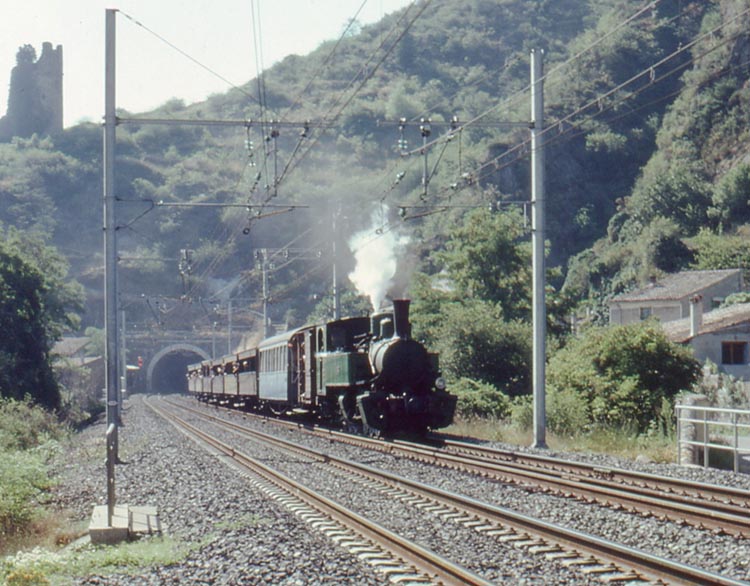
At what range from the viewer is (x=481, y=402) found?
28812mm

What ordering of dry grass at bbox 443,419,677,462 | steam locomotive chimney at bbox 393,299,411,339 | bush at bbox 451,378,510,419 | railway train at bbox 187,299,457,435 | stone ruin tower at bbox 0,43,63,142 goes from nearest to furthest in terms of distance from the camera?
dry grass at bbox 443,419,677,462, railway train at bbox 187,299,457,435, steam locomotive chimney at bbox 393,299,411,339, bush at bbox 451,378,510,419, stone ruin tower at bbox 0,43,63,142

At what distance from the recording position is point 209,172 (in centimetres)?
17212

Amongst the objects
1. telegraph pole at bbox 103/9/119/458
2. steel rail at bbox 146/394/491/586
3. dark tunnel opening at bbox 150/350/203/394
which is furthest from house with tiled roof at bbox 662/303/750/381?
dark tunnel opening at bbox 150/350/203/394

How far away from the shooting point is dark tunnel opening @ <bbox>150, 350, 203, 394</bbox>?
354 ft

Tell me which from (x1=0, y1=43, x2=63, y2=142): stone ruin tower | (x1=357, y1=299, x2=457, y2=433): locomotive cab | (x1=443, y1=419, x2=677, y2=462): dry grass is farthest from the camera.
→ (x1=0, y1=43, x2=63, y2=142): stone ruin tower

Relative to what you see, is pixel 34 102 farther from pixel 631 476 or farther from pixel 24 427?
pixel 631 476

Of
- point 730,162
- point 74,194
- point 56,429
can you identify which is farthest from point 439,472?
point 74,194

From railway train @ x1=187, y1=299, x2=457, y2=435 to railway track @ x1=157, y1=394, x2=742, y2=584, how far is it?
6.79 metres

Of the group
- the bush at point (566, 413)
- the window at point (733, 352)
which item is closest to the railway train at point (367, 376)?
the bush at point (566, 413)

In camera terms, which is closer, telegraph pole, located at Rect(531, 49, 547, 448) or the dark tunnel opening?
telegraph pole, located at Rect(531, 49, 547, 448)

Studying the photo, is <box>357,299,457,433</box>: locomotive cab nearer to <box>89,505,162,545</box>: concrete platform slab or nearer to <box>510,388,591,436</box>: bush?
<box>510,388,591,436</box>: bush

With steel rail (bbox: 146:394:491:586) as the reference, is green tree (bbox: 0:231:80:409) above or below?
above

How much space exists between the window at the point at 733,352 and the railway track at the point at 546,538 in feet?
110

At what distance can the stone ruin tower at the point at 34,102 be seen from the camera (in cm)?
16650
